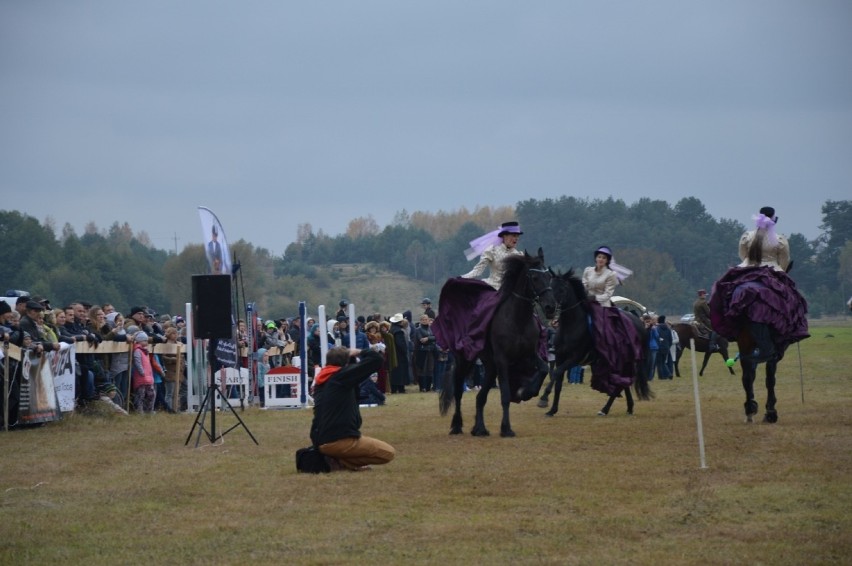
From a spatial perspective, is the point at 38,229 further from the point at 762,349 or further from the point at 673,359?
the point at 762,349

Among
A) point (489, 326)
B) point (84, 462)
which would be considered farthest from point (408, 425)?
point (84, 462)

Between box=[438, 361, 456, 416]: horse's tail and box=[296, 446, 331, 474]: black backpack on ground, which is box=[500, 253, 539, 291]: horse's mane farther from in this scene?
box=[296, 446, 331, 474]: black backpack on ground

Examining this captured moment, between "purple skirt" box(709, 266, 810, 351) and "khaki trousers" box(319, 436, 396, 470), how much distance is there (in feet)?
18.4

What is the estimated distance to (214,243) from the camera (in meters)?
19.4

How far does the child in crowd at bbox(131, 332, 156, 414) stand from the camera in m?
21.7

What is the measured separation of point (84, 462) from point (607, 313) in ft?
28.0

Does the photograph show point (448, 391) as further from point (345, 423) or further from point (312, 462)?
point (312, 462)

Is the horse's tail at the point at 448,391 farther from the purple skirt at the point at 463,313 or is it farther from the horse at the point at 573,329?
the horse at the point at 573,329

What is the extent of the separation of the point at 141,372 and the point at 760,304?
10.6 meters

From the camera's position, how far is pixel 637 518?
973 centimetres

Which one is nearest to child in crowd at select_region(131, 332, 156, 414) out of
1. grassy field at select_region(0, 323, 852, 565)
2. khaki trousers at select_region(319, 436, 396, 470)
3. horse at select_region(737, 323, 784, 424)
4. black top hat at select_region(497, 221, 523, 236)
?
grassy field at select_region(0, 323, 852, 565)

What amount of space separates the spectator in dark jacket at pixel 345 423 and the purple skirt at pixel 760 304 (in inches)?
220

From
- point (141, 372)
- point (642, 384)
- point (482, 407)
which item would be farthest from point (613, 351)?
point (141, 372)

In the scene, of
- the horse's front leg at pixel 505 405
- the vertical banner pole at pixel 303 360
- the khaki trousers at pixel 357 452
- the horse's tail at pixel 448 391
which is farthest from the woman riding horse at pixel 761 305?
the vertical banner pole at pixel 303 360
